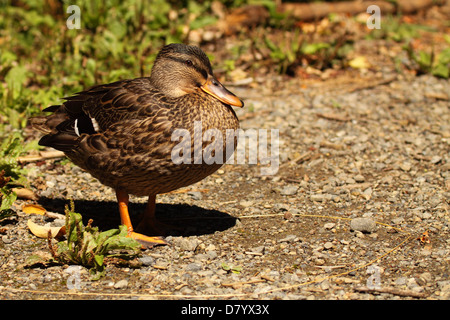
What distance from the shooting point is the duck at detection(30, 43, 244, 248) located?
4.06m

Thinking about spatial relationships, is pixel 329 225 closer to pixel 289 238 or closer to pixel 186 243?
→ pixel 289 238

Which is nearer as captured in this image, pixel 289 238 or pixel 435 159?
pixel 289 238

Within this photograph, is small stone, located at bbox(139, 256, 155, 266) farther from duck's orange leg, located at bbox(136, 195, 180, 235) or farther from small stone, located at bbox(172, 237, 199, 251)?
duck's orange leg, located at bbox(136, 195, 180, 235)

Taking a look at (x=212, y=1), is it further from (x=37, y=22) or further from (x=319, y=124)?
(x=319, y=124)

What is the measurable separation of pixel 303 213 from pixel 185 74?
1.48 meters

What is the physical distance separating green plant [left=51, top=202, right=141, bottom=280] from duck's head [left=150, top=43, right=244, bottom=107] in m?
1.10

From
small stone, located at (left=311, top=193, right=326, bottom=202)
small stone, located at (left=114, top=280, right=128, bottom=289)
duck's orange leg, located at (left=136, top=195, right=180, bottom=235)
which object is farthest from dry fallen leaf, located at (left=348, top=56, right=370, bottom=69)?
small stone, located at (left=114, top=280, right=128, bottom=289)

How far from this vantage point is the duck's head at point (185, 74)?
4.30 m

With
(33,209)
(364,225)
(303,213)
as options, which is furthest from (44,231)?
(364,225)

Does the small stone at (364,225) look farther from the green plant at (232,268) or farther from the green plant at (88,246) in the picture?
the green plant at (88,246)

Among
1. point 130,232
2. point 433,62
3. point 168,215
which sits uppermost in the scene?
point 433,62

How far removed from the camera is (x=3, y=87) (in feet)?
20.9

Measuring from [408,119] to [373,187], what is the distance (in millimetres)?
1578

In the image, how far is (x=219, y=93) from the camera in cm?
430
